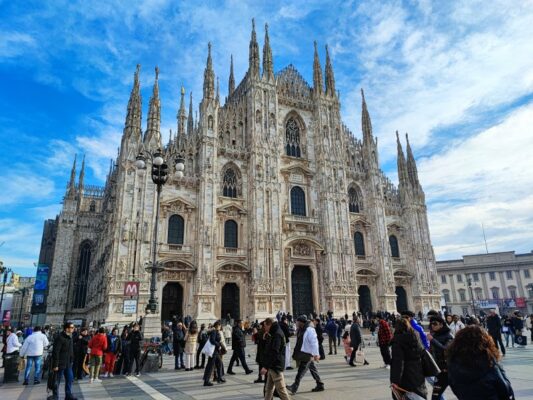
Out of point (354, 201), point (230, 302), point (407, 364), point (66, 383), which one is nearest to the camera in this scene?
point (407, 364)

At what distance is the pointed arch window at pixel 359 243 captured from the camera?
35.1 m

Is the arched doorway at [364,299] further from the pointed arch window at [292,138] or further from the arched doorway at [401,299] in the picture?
the pointed arch window at [292,138]

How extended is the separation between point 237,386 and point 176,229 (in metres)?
19.3

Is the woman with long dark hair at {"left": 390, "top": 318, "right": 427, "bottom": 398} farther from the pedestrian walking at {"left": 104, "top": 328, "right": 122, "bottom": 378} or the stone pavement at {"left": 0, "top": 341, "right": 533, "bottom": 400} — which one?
the pedestrian walking at {"left": 104, "top": 328, "right": 122, "bottom": 378}

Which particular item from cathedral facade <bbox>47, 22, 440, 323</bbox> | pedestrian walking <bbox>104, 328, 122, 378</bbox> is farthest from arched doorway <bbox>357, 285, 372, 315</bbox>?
pedestrian walking <bbox>104, 328, 122, 378</bbox>

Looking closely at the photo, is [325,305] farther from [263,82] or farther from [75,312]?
[75,312]

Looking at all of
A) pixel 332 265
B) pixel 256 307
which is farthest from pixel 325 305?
pixel 256 307

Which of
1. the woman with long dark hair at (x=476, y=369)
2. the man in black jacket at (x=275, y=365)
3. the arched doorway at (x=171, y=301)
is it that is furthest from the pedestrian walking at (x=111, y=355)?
the arched doorway at (x=171, y=301)

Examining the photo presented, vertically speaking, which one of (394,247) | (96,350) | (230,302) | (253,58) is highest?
(253,58)

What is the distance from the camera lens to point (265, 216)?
98.1 feet

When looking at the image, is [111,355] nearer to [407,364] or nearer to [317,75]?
[407,364]

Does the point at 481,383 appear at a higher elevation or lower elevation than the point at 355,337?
higher

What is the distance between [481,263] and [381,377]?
64.0 metres

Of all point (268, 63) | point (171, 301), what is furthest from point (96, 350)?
point (268, 63)
